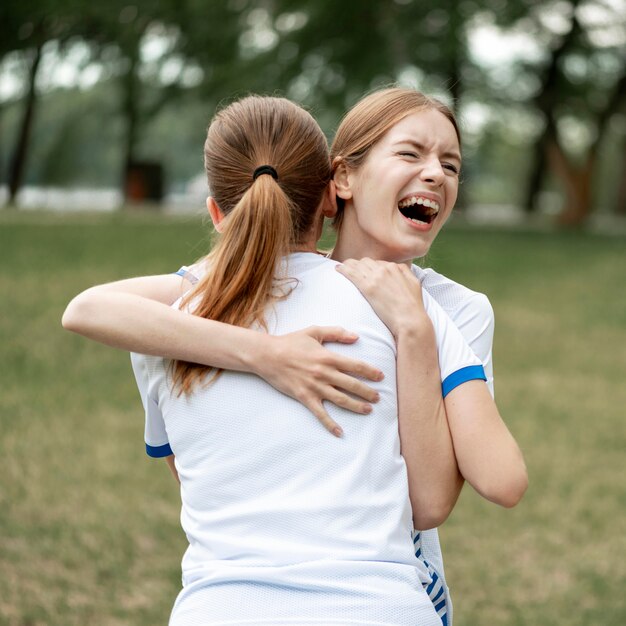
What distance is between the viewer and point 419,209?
1.98 metres

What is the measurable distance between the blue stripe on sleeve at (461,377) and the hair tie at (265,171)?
48cm

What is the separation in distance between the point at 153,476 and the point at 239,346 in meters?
4.53

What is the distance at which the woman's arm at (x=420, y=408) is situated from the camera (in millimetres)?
1648

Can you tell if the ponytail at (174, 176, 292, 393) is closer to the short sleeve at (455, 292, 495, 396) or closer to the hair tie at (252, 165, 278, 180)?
the hair tie at (252, 165, 278, 180)

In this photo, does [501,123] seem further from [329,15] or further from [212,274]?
[212,274]

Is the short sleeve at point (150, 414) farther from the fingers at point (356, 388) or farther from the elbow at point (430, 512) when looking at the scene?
the elbow at point (430, 512)

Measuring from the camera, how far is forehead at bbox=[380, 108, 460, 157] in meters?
1.92

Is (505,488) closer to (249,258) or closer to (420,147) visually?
(249,258)

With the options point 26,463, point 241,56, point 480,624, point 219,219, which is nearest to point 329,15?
point 241,56

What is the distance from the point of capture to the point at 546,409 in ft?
25.6

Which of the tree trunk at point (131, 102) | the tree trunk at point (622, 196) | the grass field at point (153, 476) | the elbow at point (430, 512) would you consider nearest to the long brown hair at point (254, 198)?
the elbow at point (430, 512)

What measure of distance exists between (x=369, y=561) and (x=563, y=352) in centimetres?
869

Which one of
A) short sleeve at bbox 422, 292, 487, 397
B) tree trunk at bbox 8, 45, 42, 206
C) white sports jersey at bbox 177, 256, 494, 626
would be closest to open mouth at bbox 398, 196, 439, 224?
white sports jersey at bbox 177, 256, 494, 626

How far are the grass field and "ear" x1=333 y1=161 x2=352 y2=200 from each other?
1.80 ft
